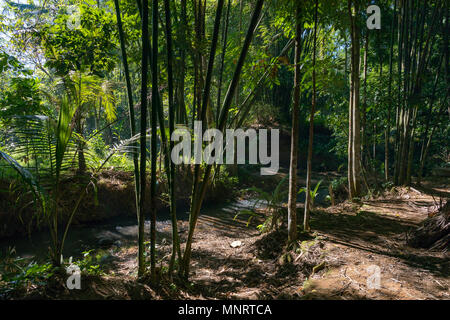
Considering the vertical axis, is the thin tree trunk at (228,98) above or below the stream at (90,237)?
above

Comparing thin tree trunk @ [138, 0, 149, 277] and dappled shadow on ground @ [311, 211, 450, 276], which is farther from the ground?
thin tree trunk @ [138, 0, 149, 277]

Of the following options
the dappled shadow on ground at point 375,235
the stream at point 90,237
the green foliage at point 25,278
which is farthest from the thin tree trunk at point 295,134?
the stream at point 90,237

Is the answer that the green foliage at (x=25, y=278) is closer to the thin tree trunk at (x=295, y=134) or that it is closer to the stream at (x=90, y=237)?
the stream at (x=90, y=237)

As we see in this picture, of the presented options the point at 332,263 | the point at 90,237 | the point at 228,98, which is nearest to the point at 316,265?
the point at 332,263

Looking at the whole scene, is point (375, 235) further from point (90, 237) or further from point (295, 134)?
point (90, 237)

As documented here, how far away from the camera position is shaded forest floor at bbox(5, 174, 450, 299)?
1.84 meters

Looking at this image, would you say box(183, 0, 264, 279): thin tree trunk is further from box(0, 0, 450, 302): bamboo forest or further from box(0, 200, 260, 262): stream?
box(0, 200, 260, 262): stream

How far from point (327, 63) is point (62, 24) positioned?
3809mm

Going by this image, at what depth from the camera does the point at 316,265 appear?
2334mm

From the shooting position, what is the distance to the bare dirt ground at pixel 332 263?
1860 millimetres

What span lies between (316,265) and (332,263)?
0.47 feet

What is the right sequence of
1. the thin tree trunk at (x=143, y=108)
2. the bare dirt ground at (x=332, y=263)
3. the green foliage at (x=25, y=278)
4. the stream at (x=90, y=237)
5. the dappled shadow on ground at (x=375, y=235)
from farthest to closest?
1. the stream at (x=90, y=237)
2. the dappled shadow on ground at (x=375, y=235)
3. the bare dirt ground at (x=332, y=263)
4. the thin tree trunk at (x=143, y=108)
5. the green foliage at (x=25, y=278)

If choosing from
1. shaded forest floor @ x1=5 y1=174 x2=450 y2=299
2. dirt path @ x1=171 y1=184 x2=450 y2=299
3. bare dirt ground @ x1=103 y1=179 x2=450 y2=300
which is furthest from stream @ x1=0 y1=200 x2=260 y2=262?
dirt path @ x1=171 y1=184 x2=450 y2=299
